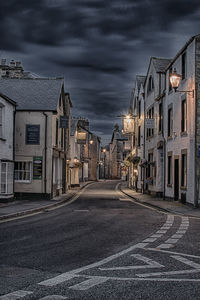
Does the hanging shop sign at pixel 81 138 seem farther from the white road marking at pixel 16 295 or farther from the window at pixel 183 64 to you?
the white road marking at pixel 16 295

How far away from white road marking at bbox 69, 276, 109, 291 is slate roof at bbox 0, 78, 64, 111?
22177mm

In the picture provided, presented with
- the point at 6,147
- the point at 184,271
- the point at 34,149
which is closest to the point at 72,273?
the point at 184,271

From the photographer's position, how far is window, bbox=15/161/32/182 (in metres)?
Answer: 28.0

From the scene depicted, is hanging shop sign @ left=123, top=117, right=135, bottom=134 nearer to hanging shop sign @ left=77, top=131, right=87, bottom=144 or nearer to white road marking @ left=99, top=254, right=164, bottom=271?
hanging shop sign @ left=77, top=131, right=87, bottom=144

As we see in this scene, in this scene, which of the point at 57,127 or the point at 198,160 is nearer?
the point at 198,160

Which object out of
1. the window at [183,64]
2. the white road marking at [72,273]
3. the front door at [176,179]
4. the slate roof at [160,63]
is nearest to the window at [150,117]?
the slate roof at [160,63]

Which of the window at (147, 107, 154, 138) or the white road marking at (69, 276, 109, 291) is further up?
the window at (147, 107, 154, 138)

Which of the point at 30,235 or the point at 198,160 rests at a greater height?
the point at 198,160

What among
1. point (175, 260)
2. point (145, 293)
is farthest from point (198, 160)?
point (145, 293)

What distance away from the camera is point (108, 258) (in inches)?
321

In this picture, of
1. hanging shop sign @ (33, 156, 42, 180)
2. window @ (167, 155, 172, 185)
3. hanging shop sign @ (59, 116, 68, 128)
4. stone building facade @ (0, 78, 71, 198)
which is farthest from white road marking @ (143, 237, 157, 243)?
hanging shop sign @ (59, 116, 68, 128)

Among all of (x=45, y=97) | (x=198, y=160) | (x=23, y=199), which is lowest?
(x=23, y=199)

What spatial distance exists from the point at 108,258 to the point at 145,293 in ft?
8.34

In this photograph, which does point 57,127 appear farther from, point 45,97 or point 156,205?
point 156,205
